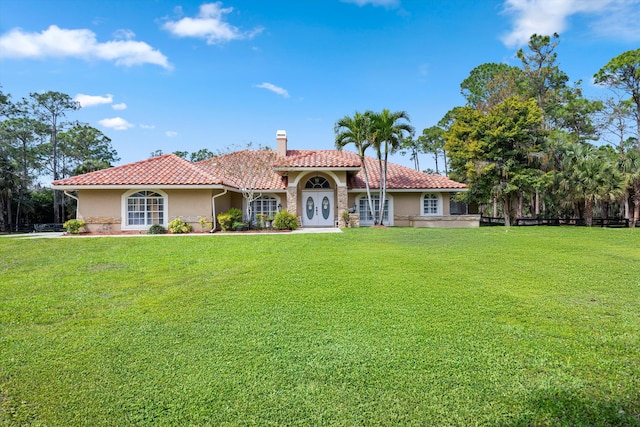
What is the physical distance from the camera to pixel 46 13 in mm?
11211

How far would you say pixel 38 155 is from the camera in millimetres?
37500

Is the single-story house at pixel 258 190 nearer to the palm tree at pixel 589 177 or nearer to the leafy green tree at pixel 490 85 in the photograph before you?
the palm tree at pixel 589 177

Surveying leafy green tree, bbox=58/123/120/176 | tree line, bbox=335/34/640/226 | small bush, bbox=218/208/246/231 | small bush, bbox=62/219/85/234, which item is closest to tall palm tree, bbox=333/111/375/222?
tree line, bbox=335/34/640/226

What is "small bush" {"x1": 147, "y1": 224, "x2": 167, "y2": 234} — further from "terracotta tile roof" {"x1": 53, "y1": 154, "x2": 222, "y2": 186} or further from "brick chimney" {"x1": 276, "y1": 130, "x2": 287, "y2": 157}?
"brick chimney" {"x1": 276, "y1": 130, "x2": 287, "y2": 157}

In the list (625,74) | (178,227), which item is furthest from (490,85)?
(178,227)

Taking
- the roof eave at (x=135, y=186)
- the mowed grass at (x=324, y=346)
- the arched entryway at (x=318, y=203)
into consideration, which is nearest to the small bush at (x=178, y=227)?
the roof eave at (x=135, y=186)

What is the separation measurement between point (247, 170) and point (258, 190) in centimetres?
145

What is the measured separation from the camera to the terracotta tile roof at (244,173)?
62.5 ft

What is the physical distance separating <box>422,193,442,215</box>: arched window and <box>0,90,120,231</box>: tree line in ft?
90.9

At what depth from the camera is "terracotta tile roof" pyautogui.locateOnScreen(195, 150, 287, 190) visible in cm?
2195

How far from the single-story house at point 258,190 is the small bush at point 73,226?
0.56 m

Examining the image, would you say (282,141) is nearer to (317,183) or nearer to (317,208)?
(317,183)


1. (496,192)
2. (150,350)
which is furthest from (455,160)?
(150,350)

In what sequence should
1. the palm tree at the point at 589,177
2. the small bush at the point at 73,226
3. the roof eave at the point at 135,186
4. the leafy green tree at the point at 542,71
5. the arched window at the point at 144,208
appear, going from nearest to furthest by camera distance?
A: the small bush at the point at 73,226 < the roof eave at the point at 135,186 < the arched window at the point at 144,208 < the palm tree at the point at 589,177 < the leafy green tree at the point at 542,71
